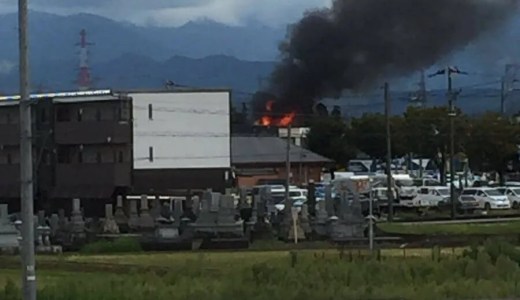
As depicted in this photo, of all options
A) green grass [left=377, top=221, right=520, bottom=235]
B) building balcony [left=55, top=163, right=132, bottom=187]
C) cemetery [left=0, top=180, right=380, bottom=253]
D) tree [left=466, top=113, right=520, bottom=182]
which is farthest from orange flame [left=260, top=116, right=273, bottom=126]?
green grass [left=377, top=221, right=520, bottom=235]

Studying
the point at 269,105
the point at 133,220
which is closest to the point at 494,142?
the point at 269,105

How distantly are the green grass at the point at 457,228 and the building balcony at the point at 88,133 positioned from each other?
79.8 ft

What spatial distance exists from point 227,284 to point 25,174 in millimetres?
9157

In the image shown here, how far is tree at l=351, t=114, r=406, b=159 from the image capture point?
331ft

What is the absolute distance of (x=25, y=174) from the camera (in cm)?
1435

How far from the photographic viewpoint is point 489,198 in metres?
66.8

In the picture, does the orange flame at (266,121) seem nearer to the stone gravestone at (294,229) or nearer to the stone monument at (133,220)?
the stone monument at (133,220)

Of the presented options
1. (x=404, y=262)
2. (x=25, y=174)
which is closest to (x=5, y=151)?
(x=404, y=262)

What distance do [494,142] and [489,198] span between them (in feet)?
79.6

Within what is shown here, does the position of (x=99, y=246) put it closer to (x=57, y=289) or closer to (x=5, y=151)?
(x=57, y=289)

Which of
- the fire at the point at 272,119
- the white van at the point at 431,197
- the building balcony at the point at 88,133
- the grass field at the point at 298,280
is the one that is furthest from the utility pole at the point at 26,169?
the fire at the point at 272,119

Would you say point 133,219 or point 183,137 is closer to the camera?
point 133,219

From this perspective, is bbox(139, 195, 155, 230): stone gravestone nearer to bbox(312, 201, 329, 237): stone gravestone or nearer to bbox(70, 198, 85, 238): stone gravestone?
→ bbox(70, 198, 85, 238): stone gravestone

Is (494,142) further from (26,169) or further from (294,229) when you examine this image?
(26,169)
